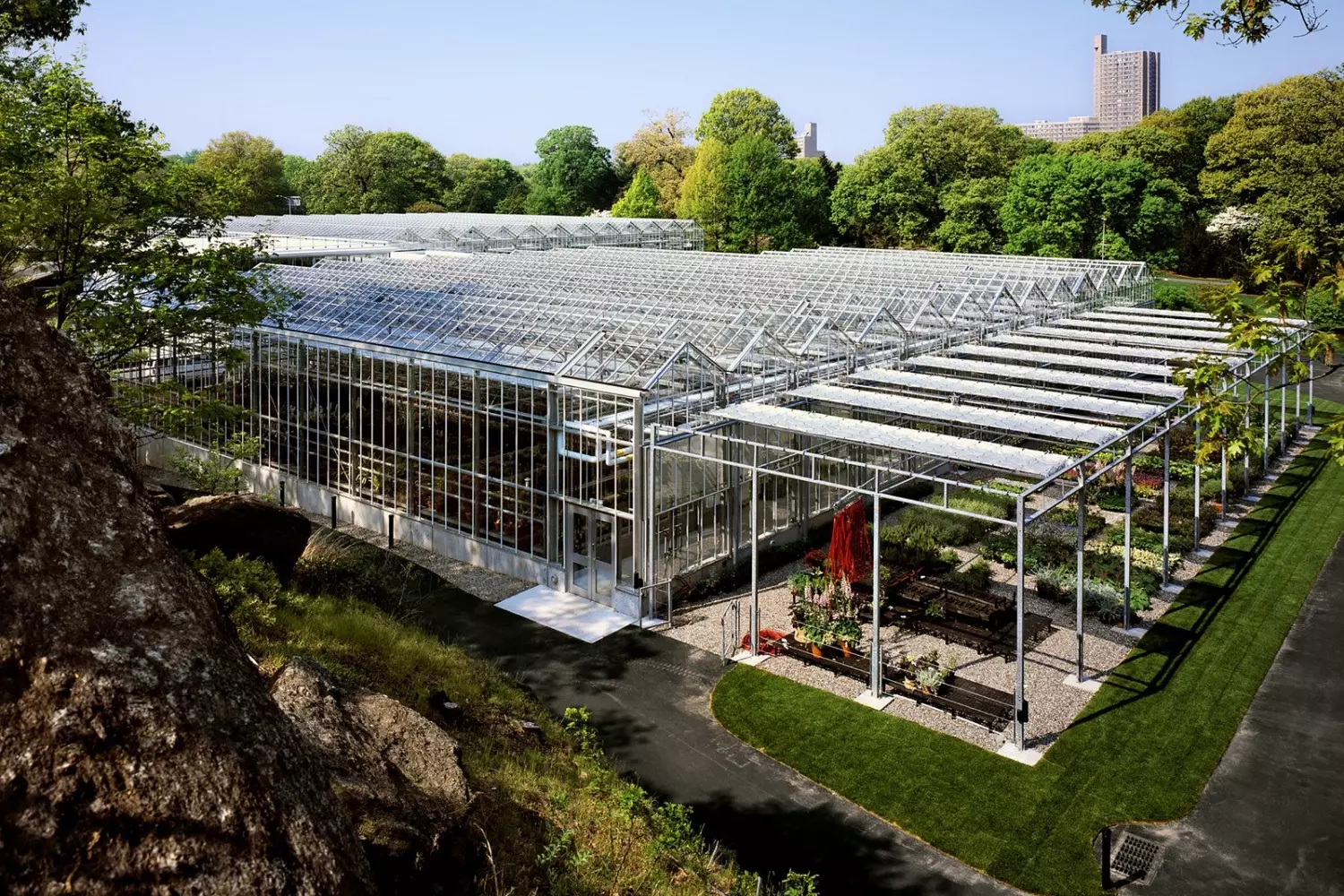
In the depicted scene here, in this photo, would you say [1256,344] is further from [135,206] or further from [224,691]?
[135,206]

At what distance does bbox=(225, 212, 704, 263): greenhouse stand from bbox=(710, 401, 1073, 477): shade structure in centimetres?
3300

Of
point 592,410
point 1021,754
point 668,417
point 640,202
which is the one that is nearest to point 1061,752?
point 1021,754

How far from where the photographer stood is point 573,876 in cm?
887

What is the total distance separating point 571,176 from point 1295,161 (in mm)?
59913

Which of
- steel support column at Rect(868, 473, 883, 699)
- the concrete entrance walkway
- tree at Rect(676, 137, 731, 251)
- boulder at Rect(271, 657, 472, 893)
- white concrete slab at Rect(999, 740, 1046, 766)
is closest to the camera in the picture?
boulder at Rect(271, 657, 472, 893)

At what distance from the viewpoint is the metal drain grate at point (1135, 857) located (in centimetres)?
1252

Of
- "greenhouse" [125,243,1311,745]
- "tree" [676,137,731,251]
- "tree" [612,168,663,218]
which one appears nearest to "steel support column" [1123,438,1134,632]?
"greenhouse" [125,243,1311,745]

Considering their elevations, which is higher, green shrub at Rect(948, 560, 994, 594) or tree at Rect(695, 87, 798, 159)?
tree at Rect(695, 87, 798, 159)

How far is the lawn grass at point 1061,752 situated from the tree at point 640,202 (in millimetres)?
62175

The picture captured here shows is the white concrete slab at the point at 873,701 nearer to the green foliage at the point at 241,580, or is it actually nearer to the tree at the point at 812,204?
the green foliage at the point at 241,580

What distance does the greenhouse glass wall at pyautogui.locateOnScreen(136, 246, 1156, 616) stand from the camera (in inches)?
846

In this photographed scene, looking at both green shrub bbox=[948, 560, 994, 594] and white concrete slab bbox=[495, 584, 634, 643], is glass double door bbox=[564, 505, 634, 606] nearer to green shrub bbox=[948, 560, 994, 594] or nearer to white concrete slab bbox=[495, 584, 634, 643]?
white concrete slab bbox=[495, 584, 634, 643]

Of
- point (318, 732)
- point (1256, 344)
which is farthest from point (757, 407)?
point (318, 732)

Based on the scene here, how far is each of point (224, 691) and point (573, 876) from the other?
A: 454 centimetres
